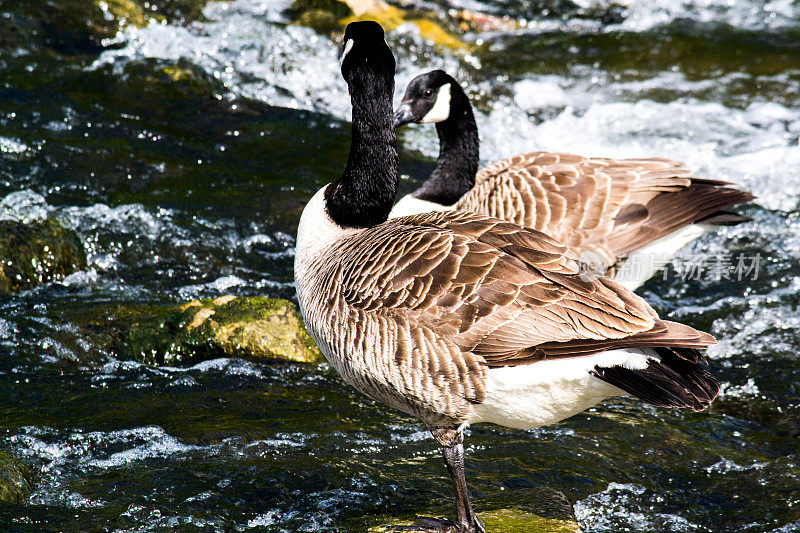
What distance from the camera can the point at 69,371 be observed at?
6.62 meters

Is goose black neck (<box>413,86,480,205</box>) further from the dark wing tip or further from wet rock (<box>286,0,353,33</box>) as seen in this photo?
wet rock (<box>286,0,353,33</box>)

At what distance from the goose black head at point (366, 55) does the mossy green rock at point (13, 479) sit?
3373 mm

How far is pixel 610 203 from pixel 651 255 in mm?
A: 650

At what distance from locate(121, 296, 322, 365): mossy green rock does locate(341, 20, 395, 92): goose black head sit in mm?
2222

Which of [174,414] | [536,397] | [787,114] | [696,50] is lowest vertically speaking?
[174,414]

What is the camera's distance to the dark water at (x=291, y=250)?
549 cm

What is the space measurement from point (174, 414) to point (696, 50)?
38.6 feet

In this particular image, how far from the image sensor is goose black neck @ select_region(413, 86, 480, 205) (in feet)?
28.2

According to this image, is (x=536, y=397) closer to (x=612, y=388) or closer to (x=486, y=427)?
(x=612, y=388)

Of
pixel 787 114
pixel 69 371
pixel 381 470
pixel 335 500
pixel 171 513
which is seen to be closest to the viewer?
pixel 171 513

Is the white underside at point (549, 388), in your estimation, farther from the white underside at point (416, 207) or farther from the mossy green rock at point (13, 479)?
the white underside at point (416, 207)

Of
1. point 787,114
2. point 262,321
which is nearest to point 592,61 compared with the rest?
point 787,114

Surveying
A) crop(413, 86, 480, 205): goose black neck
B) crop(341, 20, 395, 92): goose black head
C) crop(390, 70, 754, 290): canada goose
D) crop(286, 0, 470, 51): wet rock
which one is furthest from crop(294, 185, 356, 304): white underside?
crop(286, 0, 470, 51): wet rock

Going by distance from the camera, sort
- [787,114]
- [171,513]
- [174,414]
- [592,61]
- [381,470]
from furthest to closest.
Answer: [592,61], [787,114], [174,414], [381,470], [171,513]
